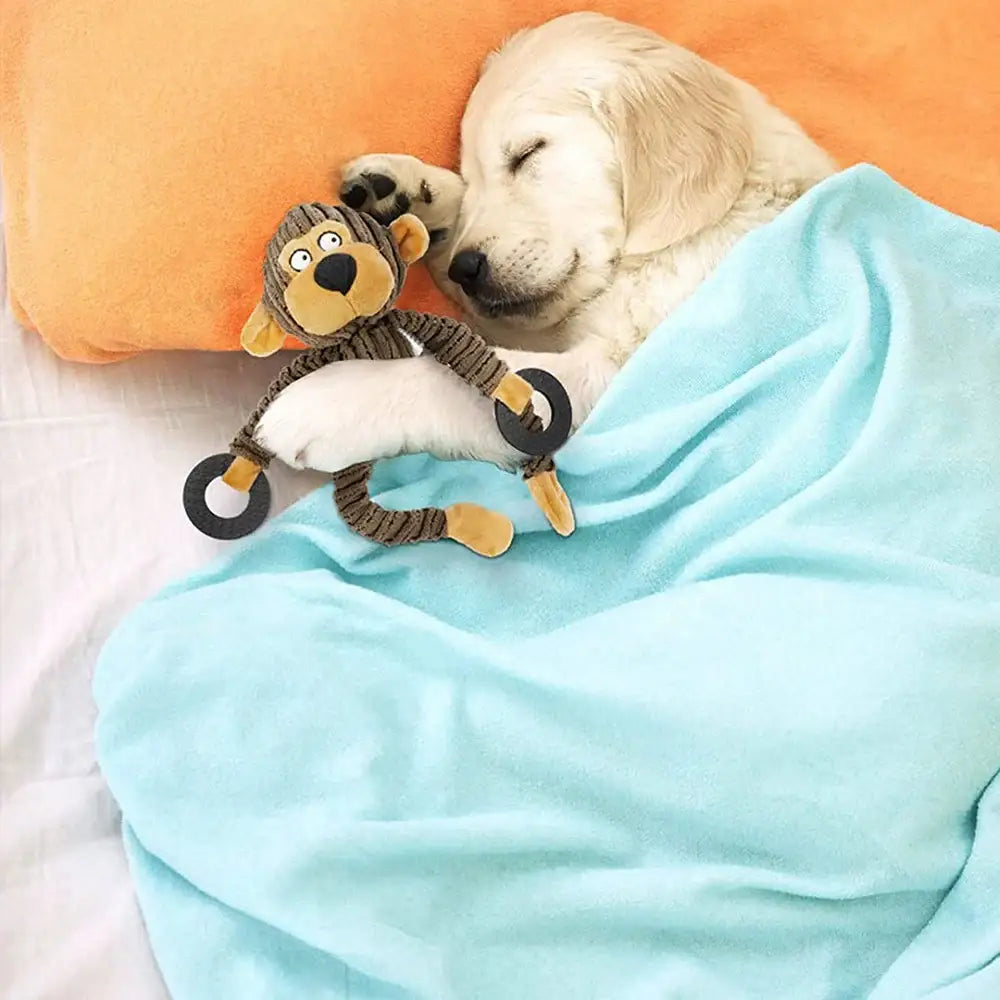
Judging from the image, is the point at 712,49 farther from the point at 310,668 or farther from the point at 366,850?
the point at 366,850

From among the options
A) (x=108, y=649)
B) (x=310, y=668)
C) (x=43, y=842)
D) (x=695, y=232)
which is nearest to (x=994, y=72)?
(x=695, y=232)

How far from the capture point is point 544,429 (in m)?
1.10

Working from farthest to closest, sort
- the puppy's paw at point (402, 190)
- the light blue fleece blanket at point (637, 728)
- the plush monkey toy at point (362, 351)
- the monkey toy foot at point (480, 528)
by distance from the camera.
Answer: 1. the puppy's paw at point (402, 190)
2. the monkey toy foot at point (480, 528)
3. the plush monkey toy at point (362, 351)
4. the light blue fleece blanket at point (637, 728)

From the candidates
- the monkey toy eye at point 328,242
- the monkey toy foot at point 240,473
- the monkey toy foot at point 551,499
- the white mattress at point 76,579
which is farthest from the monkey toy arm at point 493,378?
the white mattress at point 76,579

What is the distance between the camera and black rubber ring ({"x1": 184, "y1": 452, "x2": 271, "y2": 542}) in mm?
1103

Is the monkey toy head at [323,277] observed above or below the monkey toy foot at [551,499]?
above

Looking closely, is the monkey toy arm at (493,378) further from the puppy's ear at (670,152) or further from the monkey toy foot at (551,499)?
the puppy's ear at (670,152)

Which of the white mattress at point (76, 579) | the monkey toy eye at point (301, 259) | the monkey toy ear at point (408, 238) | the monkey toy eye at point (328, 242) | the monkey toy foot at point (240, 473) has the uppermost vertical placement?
the monkey toy eye at point (328, 242)

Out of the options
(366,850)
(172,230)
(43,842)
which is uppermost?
(172,230)

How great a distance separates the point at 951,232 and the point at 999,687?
1.92 feet

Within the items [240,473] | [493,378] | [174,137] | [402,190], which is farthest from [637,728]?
[174,137]

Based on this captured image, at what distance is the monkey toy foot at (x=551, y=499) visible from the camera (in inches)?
44.5

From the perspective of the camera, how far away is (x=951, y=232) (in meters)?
1.30

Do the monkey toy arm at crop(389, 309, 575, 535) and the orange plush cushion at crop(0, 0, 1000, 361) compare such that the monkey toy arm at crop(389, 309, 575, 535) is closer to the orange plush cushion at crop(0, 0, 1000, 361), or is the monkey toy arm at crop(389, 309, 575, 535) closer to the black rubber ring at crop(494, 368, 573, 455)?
the black rubber ring at crop(494, 368, 573, 455)
